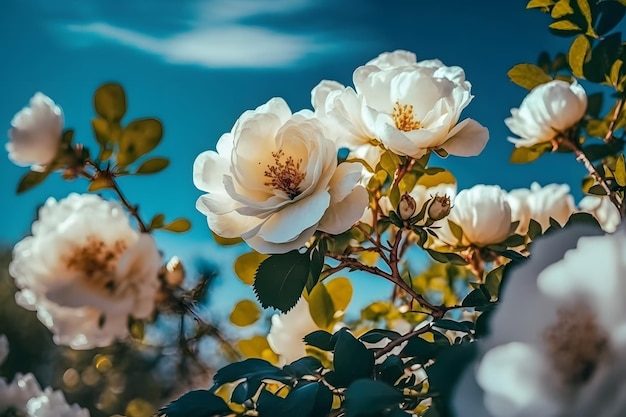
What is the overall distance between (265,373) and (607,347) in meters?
0.15

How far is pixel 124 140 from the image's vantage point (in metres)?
0.34

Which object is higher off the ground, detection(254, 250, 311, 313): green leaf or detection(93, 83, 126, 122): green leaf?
detection(93, 83, 126, 122): green leaf

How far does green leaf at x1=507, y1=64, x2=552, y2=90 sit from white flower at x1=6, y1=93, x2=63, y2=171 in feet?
1.10

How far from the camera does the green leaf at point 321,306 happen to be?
442 millimetres

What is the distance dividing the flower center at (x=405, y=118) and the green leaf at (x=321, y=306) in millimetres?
129

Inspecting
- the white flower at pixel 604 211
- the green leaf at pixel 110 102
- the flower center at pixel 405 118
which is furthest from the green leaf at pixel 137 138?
the white flower at pixel 604 211

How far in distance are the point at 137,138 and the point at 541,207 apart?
31 centimetres

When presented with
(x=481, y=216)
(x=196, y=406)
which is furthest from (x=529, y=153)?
(x=196, y=406)

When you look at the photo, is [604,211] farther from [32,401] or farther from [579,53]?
[32,401]

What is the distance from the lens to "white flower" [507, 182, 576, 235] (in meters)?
0.51

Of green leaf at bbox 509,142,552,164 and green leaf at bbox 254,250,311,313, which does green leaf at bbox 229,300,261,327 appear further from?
green leaf at bbox 509,142,552,164

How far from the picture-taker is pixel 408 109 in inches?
14.4

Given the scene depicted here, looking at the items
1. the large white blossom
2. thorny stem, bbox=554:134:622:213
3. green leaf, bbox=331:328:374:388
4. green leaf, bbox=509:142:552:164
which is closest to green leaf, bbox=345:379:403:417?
green leaf, bbox=331:328:374:388

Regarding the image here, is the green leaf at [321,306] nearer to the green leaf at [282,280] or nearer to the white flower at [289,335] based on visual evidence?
the white flower at [289,335]
